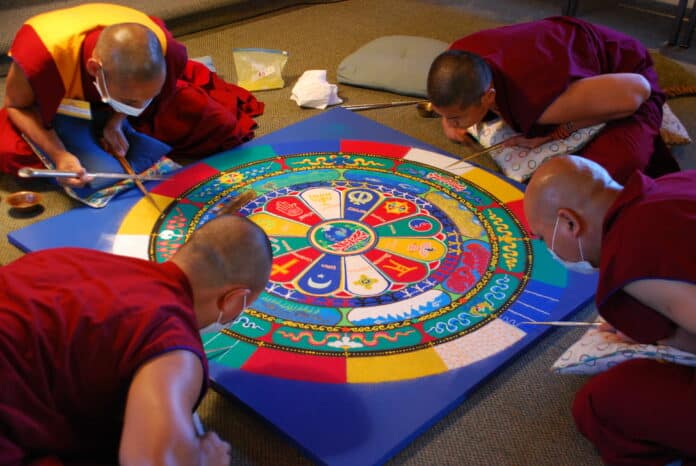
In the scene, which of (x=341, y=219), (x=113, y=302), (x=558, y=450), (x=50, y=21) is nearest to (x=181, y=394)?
(x=113, y=302)

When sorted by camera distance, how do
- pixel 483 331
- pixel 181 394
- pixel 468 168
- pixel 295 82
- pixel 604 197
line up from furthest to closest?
pixel 295 82 → pixel 468 168 → pixel 483 331 → pixel 604 197 → pixel 181 394

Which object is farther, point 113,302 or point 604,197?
point 604,197

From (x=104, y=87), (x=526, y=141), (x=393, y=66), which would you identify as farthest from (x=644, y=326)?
(x=393, y=66)

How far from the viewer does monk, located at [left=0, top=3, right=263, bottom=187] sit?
285 cm

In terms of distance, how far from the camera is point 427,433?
219 cm

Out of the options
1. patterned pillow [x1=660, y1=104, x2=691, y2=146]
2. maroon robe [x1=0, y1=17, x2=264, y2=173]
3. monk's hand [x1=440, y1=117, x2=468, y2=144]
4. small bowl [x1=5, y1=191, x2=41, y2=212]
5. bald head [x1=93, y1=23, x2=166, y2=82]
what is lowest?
patterned pillow [x1=660, y1=104, x2=691, y2=146]

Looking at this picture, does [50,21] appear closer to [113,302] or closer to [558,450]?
[113,302]

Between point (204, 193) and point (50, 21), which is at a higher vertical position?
point (50, 21)

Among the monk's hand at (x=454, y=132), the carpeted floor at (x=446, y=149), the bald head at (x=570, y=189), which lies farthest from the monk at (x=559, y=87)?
the bald head at (x=570, y=189)

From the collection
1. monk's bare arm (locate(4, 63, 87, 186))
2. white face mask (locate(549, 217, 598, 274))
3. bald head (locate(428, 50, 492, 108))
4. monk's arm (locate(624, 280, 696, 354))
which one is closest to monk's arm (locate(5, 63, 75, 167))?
monk's bare arm (locate(4, 63, 87, 186))

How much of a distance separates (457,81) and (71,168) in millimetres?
1698

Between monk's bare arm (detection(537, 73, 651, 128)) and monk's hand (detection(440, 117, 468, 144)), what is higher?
monk's bare arm (detection(537, 73, 651, 128))

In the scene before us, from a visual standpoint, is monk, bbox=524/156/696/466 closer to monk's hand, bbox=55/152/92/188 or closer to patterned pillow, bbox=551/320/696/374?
patterned pillow, bbox=551/320/696/374

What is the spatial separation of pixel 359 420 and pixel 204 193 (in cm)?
151
